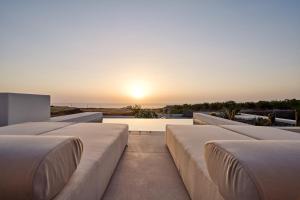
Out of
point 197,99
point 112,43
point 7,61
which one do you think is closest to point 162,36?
point 112,43

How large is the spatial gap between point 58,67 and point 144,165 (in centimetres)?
486

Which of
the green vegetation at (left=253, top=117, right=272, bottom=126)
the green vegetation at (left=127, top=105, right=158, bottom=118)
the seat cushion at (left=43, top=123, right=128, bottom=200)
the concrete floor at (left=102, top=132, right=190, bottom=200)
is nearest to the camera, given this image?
the seat cushion at (left=43, top=123, right=128, bottom=200)

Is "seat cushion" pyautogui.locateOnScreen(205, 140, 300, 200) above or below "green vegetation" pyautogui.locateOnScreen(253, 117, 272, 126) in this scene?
above

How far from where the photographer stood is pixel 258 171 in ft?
3.03

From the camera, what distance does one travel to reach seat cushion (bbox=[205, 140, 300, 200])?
A: 89 cm

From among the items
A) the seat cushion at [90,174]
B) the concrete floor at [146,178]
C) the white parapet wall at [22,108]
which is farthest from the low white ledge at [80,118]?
the seat cushion at [90,174]

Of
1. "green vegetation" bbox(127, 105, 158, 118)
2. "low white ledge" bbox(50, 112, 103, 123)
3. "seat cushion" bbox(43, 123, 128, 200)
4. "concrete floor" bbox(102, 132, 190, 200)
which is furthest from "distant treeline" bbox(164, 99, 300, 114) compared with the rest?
"seat cushion" bbox(43, 123, 128, 200)

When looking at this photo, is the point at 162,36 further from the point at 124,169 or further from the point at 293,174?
the point at 293,174

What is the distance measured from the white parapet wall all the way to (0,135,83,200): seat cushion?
3.17m

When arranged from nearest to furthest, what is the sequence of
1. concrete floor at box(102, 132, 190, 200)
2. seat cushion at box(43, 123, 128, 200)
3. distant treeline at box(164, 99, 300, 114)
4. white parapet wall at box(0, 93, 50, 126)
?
seat cushion at box(43, 123, 128, 200), concrete floor at box(102, 132, 190, 200), white parapet wall at box(0, 93, 50, 126), distant treeline at box(164, 99, 300, 114)

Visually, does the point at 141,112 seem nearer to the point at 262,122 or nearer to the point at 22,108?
the point at 262,122

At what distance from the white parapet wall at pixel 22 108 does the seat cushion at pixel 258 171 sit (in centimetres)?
377

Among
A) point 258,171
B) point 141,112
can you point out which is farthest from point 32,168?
point 141,112

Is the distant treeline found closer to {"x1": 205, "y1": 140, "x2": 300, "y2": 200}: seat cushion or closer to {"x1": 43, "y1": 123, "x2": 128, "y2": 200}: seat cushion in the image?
{"x1": 43, "y1": 123, "x2": 128, "y2": 200}: seat cushion
